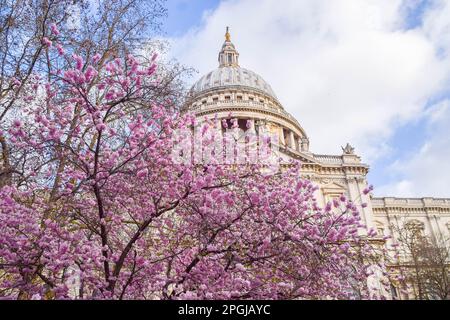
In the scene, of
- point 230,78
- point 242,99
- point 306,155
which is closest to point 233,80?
point 230,78

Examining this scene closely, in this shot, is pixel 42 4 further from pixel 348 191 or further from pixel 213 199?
pixel 348 191

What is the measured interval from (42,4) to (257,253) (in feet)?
30.9

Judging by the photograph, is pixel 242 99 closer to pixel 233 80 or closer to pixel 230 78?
pixel 233 80

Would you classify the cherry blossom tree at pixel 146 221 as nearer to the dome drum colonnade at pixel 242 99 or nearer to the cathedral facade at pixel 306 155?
the cathedral facade at pixel 306 155

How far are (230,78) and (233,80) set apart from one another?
1023mm

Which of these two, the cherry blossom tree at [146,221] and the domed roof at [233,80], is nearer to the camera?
the cherry blossom tree at [146,221]

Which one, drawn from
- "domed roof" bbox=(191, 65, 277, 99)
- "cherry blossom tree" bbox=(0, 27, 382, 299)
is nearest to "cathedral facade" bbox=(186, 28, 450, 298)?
"domed roof" bbox=(191, 65, 277, 99)

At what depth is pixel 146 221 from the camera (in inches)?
325

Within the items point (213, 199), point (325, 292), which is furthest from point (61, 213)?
point (325, 292)

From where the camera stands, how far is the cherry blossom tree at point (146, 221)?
7.55m

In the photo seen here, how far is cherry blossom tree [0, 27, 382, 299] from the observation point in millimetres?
7551

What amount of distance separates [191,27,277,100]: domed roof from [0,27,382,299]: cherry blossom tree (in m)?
51.1

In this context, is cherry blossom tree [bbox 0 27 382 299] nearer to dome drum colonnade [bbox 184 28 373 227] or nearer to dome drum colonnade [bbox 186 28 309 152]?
dome drum colonnade [bbox 184 28 373 227]

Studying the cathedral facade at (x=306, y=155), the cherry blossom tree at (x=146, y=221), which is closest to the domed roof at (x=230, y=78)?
the cathedral facade at (x=306, y=155)
